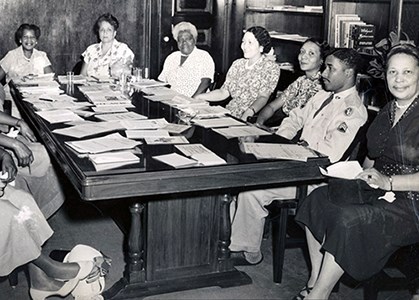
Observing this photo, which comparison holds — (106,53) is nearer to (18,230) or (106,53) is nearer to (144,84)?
(144,84)

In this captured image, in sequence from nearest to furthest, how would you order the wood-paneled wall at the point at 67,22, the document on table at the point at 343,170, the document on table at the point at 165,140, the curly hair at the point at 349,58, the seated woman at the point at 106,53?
the document on table at the point at 343,170 → the document on table at the point at 165,140 → the curly hair at the point at 349,58 → the seated woman at the point at 106,53 → the wood-paneled wall at the point at 67,22

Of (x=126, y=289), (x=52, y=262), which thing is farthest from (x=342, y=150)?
(x=52, y=262)

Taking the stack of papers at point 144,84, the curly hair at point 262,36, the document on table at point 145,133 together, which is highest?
the curly hair at point 262,36

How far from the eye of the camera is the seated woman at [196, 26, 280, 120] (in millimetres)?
4180

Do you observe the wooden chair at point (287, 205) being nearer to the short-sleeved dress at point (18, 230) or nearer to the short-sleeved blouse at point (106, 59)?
the short-sleeved dress at point (18, 230)

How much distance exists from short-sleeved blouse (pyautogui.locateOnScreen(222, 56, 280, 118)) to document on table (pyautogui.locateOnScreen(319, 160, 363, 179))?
70.9 inches

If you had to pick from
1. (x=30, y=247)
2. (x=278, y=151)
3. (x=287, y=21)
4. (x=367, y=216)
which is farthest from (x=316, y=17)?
(x=30, y=247)

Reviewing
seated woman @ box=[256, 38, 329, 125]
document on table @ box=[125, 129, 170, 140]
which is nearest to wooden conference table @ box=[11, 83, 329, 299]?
document on table @ box=[125, 129, 170, 140]

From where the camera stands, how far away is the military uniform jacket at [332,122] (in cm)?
295

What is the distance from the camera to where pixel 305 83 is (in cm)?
382

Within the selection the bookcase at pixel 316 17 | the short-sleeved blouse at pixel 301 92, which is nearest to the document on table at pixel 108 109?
the short-sleeved blouse at pixel 301 92

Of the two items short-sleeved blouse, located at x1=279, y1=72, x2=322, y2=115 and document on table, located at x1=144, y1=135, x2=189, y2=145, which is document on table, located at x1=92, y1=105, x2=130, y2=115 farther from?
short-sleeved blouse, located at x1=279, y1=72, x2=322, y2=115

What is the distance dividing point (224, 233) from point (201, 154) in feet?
1.99

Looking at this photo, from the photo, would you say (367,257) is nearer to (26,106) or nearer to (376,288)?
(376,288)
